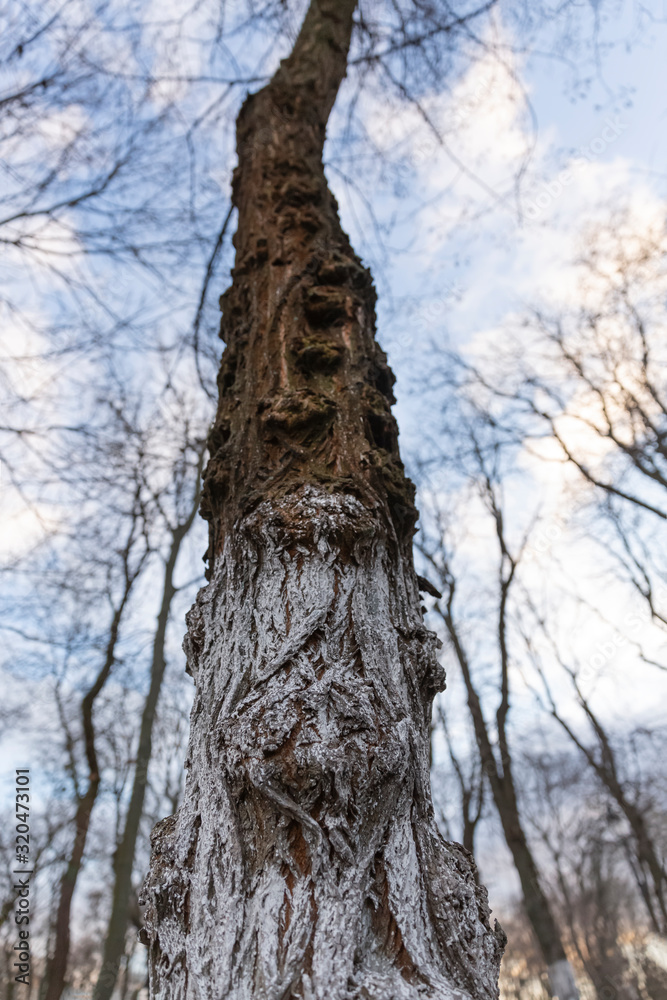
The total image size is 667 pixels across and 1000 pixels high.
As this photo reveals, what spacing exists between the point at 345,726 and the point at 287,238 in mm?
2061

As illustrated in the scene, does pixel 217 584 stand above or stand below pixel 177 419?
below

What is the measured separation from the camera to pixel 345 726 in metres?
1.07

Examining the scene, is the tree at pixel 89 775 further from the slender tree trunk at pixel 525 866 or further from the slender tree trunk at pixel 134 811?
the slender tree trunk at pixel 525 866

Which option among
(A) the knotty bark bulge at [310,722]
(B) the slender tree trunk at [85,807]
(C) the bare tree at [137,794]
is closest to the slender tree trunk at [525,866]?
(C) the bare tree at [137,794]

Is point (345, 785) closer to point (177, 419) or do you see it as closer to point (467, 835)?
point (177, 419)

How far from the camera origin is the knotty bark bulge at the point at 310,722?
90 cm

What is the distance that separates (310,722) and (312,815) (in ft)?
0.53

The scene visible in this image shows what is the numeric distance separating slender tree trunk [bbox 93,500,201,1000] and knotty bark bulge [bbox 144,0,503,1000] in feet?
21.2

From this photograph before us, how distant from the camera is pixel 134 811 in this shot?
6625 millimetres

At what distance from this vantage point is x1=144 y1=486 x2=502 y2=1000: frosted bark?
2.89 feet

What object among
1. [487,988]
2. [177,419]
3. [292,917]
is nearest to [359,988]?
[292,917]

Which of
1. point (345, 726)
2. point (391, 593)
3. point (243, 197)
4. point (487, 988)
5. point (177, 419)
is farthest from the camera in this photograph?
point (177, 419)

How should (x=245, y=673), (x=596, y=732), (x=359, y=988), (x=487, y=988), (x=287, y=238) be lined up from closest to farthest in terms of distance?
1. (x=359, y=988)
2. (x=487, y=988)
3. (x=245, y=673)
4. (x=287, y=238)
5. (x=596, y=732)

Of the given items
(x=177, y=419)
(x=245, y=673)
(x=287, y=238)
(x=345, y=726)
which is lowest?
(x=345, y=726)
